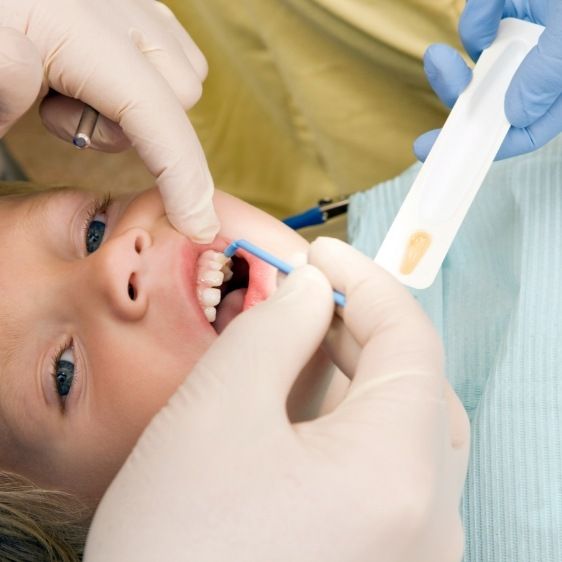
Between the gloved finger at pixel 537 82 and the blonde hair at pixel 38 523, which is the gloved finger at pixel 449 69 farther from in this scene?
the blonde hair at pixel 38 523

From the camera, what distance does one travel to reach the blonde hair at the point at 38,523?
39.8 inches

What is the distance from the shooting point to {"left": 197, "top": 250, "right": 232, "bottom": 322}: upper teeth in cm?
113

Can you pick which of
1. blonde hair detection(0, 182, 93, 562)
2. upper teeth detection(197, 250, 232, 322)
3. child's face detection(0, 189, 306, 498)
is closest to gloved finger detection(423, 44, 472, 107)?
child's face detection(0, 189, 306, 498)

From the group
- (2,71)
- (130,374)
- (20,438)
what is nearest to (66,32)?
(2,71)

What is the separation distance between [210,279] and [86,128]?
0.31 metres

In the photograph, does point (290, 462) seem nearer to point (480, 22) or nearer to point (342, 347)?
point (342, 347)

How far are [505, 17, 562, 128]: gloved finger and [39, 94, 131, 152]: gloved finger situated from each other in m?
0.66

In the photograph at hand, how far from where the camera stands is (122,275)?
1080mm

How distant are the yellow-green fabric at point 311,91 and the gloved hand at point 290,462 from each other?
2.63 feet

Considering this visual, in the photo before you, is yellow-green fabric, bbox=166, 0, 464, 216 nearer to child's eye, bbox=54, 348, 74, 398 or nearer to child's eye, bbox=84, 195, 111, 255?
child's eye, bbox=84, 195, 111, 255

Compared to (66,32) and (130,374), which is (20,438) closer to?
(130,374)

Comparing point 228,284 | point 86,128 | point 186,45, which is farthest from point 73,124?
point 228,284

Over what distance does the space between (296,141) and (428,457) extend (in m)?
1.15

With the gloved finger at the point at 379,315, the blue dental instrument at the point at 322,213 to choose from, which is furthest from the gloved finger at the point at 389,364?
the blue dental instrument at the point at 322,213
